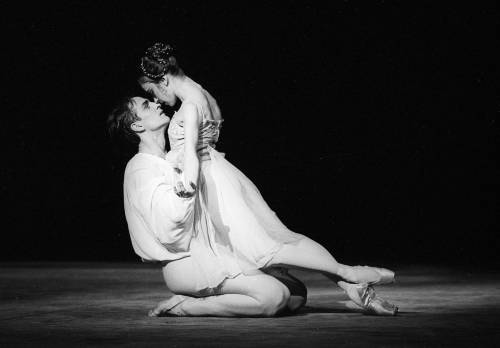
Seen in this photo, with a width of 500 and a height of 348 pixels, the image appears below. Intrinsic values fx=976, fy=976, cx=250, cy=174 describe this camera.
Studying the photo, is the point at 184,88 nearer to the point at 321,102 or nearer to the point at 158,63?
the point at 158,63

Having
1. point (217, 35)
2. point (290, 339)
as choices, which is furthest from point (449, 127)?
point (290, 339)

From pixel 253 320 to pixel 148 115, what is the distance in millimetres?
1058

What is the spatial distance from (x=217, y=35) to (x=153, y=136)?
12.1 feet

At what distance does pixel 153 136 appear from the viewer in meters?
4.47

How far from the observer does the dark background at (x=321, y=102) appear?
7820 mm

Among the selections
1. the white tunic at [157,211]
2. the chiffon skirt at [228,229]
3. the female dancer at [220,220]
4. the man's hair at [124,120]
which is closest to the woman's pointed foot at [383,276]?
the female dancer at [220,220]

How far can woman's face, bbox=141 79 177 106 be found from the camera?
14.6ft

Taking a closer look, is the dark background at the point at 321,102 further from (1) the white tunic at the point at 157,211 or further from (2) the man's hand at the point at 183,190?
(2) the man's hand at the point at 183,190

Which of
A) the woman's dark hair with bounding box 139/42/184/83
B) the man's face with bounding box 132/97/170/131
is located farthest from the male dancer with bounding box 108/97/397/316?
the woman's dark hair with bounding box 139/42/184/83

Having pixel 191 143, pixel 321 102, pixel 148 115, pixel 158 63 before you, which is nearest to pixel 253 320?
pixel 191 143

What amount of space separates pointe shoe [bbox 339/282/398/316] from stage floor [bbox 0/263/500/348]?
6 centimetres

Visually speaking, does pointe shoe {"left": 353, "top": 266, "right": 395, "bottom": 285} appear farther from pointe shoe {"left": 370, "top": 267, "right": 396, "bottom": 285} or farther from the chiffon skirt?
the chiffon skirt

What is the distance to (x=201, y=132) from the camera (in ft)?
14.3

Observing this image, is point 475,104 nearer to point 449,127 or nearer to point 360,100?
point 449,127
